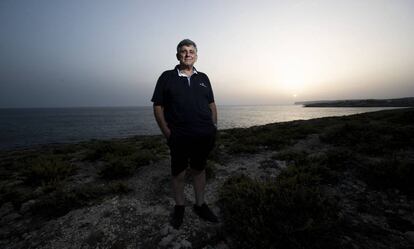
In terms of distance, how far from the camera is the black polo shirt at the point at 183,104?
9.26ft

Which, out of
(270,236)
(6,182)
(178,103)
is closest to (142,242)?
(270,236)

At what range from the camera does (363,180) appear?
430 cm

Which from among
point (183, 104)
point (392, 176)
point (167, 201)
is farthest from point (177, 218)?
point (392, 176)

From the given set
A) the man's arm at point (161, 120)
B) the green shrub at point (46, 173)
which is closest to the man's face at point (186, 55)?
the man's arm at point (161, 120)

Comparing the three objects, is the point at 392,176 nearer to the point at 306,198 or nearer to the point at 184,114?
the point at 306,198

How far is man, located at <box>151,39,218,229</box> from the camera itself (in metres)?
2.83

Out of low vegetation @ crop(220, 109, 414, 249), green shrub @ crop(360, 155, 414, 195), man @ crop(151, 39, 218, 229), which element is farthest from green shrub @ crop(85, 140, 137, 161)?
green shrub @ crop(360, 155, 414, 195)

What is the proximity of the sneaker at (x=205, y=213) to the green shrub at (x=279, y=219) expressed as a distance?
0.21 m

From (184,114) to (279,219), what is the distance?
81.0 inches

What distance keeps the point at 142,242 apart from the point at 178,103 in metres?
2.11

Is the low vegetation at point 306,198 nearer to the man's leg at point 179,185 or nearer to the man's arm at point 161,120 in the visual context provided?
the man's leg at point 179,185

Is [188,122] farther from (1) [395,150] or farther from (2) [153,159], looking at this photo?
(1) [395,150]

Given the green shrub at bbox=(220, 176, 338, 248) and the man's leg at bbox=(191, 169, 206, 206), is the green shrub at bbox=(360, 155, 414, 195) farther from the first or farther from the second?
the man's leg at bbox=(191, 169, 206, 206)

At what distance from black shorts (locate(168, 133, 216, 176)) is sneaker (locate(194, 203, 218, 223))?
0.72 metres
